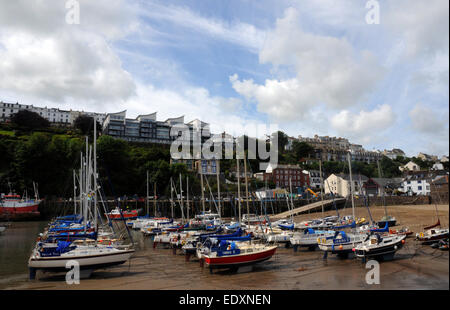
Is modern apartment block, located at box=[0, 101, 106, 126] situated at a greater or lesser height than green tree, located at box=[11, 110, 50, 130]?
greater

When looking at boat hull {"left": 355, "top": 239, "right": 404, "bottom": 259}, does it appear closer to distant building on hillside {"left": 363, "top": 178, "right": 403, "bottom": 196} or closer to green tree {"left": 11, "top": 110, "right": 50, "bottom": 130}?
distant building on hillside {"left": 363, "top": 178, "right": 403, "bottom": 196}

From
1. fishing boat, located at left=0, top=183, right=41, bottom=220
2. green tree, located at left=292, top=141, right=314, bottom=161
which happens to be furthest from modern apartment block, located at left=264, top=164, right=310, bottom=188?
fishing boat, located at left=0, top=183, right=41, bottom=220

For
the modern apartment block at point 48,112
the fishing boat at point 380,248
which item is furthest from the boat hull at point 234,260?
the modern apartment block at point 48,112

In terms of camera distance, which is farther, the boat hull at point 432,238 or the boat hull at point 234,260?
the boat hull at point 432,238

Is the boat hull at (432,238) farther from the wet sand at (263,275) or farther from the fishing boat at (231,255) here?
the fishing boat at (231,255)

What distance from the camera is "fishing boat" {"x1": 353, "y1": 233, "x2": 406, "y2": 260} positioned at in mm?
19859

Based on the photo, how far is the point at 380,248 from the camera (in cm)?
1986

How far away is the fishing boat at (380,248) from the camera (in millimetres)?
19859

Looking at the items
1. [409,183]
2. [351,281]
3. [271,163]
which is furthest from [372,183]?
[351,281]

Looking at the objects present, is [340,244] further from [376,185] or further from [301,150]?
[301,150]

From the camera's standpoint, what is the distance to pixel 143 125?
139 meters

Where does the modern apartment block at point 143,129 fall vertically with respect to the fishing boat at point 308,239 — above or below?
above

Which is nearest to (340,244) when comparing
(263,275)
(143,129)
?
(263,275)
